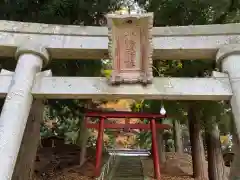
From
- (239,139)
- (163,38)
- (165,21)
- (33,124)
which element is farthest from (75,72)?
(239,139)

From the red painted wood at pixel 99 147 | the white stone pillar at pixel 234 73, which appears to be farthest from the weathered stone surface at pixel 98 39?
the red painted wood at pixel 99 147

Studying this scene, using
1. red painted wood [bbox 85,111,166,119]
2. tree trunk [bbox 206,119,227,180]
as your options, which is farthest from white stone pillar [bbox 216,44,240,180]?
tree trunk [bbox 206,119,227,180]

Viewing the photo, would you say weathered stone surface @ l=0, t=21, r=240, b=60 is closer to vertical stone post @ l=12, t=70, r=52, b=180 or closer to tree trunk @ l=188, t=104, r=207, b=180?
vertical stone post @ l=12, t=70, r=52, b=180

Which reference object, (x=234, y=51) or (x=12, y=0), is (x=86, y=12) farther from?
(x=234, y=51)

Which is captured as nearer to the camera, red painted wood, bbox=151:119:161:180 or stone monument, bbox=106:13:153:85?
stone monument, bbox=106:13:153:85

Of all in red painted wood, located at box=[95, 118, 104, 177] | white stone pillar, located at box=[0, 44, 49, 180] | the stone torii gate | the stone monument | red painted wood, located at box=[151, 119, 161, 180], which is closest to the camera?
white stone pillar, located at box=[0, 44, 49, 180]

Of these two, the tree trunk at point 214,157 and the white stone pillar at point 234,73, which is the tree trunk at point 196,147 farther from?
the white stone pillar at point 234,73

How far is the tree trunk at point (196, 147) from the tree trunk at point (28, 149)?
4091 mm

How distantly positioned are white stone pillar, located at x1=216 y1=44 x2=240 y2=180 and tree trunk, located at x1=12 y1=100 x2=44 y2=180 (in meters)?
3.96

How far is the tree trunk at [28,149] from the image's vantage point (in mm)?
6066

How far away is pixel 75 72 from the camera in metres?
8.28

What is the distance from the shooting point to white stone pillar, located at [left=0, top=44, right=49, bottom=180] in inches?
161

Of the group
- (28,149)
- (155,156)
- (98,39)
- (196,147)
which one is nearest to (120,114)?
(155,156)

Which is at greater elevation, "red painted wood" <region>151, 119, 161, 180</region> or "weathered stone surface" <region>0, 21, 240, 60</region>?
"weathered stone surface" <region>0, 21, 240, 60</region>
